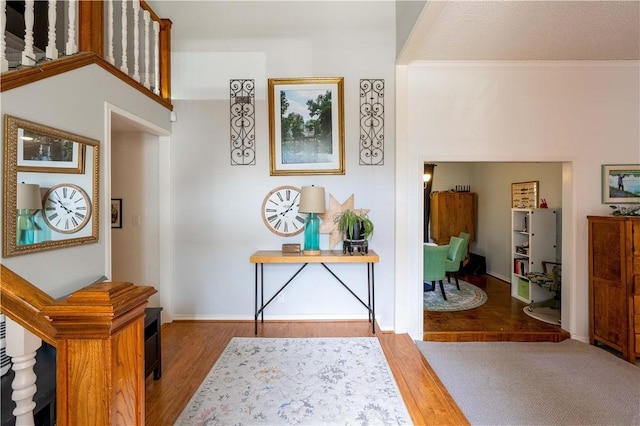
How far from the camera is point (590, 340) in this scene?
136 inches

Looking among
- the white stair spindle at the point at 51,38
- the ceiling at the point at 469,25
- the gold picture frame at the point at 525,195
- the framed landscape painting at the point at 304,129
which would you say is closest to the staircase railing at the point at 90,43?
the white stair spindle at the point at 51,38

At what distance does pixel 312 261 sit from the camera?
9.95 feet

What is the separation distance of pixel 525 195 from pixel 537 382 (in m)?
3.67

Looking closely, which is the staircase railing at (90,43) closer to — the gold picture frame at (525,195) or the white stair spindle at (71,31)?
the white stair spindle at (71,31)

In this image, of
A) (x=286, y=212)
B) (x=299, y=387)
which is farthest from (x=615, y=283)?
(x=286, y=212)

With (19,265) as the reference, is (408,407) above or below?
below

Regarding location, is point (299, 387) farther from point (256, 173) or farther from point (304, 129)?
point (304, 129)

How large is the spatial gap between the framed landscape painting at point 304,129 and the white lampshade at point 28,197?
2.09 metres

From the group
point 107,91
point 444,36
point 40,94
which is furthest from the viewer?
point 444,36

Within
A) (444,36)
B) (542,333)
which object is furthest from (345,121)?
(542,333)

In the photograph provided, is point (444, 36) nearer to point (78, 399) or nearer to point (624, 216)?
point (624, 216)

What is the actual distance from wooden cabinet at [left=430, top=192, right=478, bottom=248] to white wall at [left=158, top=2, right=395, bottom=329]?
4121mm

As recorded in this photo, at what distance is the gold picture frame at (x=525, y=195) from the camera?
5148 mm

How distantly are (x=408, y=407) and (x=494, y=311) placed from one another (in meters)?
3.14
